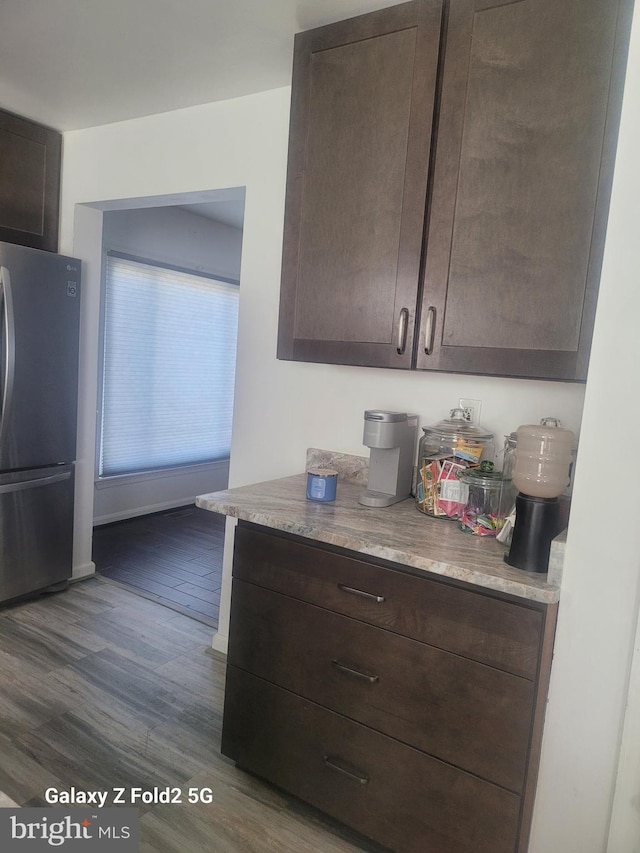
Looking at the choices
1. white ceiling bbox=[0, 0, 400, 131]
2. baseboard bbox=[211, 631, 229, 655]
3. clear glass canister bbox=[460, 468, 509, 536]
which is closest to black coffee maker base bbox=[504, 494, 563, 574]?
clear glass canister bbox=[460, 468, 509, 536]

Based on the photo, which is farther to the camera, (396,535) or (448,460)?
(448,460)

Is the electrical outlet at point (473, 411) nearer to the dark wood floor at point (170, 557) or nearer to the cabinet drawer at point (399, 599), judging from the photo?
the cabinet drawer at point (399, 599)

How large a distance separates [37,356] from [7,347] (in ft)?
0.55

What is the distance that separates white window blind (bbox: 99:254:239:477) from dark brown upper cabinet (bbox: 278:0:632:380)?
2.71m

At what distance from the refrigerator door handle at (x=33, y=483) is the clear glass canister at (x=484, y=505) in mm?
2179

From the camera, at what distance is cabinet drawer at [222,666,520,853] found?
4.56 ft

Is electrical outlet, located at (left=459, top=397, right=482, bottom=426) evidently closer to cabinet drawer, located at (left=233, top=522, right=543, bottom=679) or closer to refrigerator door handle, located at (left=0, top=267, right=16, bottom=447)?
cabinet drawer, located at (left=233, top=522, right=543, bottom=679)

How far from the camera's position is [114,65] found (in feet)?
7.36

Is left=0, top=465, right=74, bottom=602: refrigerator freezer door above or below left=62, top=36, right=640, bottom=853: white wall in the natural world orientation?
below

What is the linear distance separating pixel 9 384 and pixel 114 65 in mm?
1430

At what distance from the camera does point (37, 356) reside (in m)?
2.79

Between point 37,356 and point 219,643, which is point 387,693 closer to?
point 219,643

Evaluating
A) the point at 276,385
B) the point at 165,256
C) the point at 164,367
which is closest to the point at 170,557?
the point at 164,367

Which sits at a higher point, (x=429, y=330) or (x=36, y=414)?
(x=429, y=330)
